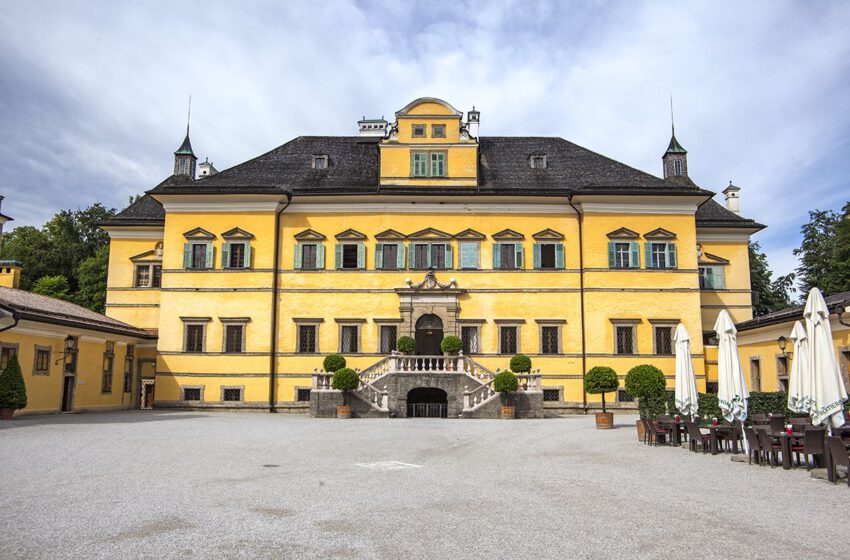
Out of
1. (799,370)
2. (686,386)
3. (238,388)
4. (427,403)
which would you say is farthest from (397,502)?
(238,388)

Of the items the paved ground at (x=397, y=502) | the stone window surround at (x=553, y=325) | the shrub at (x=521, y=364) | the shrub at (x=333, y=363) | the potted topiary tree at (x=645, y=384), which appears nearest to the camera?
the paved ground at (x=397, y=502)

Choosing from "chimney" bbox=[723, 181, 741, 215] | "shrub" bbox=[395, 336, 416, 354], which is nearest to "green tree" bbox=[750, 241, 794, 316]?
"chimney" bbox=[723, 181, 741, 215]

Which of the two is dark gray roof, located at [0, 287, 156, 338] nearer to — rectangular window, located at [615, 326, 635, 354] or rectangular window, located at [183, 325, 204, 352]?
rectangular window, located at [183, 325, 204, 352]

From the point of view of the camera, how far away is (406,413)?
29.8 m

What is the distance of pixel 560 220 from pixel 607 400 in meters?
9.16

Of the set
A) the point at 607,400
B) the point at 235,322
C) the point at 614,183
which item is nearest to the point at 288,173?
the point at 235,322

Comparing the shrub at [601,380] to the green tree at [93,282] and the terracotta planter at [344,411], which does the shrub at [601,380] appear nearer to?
the terracotta planter at [344,411]

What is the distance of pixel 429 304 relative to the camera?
111 ft

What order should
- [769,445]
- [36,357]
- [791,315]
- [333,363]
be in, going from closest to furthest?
[769,445], [791,315], [36,357], [333,363]

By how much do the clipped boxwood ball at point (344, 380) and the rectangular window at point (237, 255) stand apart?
31.3 feet

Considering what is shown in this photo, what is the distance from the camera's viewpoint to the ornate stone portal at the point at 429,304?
33.8 meters

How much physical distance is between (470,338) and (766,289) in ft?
101

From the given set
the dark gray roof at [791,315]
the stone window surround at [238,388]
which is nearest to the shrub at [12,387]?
the stone window surround at [238,388]

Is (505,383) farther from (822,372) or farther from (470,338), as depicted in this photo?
(822,372)
